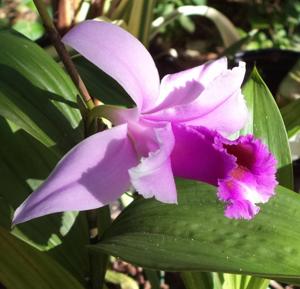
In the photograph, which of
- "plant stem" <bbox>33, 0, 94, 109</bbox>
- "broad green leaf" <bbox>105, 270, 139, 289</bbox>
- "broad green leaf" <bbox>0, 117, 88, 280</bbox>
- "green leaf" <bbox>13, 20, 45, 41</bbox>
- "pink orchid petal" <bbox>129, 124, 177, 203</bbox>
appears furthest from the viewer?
"green leaf" <bbox>13, 20, 45, 41</bbox>

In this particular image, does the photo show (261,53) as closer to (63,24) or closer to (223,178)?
(63,24)

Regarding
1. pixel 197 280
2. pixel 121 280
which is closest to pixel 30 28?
pixel 121 280

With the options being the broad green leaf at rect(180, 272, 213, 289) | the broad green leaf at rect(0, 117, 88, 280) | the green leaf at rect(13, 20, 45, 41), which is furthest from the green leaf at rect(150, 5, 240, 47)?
the broad green leaf at rect(180, 272, 213, 289)

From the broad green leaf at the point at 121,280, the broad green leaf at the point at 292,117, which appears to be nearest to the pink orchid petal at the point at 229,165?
the broad green leaf at the point at 292,117

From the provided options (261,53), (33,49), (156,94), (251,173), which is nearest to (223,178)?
(251,173)

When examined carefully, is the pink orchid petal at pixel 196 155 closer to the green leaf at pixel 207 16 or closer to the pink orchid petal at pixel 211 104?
the pink orchid petal at pixel 211 104

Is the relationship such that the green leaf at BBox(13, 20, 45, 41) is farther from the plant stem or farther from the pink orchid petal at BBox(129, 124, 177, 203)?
the pink orchid petal at BBox(129, 124, 177, 203)

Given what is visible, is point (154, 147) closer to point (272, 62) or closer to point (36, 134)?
point (36, 134)
